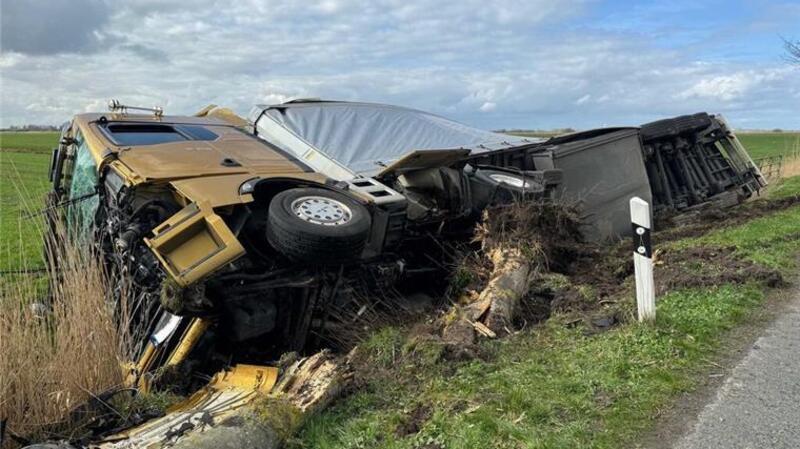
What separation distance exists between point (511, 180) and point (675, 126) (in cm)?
552

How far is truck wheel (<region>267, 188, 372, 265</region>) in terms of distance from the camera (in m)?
4.77

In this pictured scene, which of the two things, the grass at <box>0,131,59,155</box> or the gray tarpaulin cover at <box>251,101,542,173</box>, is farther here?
the grass at <box>0,131,59,155</box>

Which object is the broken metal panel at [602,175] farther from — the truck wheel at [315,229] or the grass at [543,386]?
the truck wheel at [315,229]

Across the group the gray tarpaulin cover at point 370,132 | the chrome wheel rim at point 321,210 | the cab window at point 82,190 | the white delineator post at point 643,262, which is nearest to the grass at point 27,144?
the gray tarpaulin cover at point 370,132

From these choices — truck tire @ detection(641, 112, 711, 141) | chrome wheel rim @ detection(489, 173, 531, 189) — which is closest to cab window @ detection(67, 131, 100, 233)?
chrome wheel rim @ detection(489, 173, 531, 189)

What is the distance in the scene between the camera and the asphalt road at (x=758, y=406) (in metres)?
3.00

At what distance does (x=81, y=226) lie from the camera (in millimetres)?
5953

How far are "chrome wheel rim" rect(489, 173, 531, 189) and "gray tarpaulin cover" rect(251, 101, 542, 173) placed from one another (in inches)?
25.9

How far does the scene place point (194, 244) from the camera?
188 inches

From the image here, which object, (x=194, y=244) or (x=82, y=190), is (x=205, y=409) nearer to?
(x=194, y=244)

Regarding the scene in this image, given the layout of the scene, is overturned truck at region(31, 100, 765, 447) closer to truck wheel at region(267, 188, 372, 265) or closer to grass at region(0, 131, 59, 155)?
truck wheel at region(267, 188, 372, 265)

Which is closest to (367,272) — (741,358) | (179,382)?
(179,382)

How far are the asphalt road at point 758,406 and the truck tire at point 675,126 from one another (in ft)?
24.4

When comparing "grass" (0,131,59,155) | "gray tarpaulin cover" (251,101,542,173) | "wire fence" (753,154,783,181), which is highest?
"gray tarpaulin cover" (251,101,542,173)
